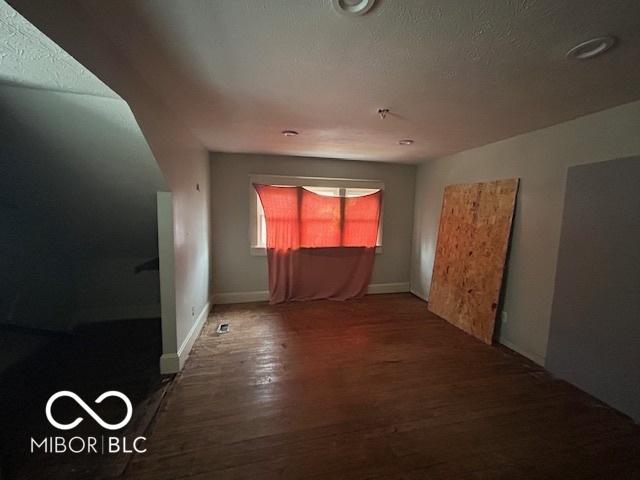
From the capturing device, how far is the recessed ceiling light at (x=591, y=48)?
1170 mm

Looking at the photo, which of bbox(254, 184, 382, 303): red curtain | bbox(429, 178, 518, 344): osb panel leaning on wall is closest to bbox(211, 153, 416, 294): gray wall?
bbox(254, 184, 382, 303): red curtain

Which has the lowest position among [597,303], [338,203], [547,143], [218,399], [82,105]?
[218,399]

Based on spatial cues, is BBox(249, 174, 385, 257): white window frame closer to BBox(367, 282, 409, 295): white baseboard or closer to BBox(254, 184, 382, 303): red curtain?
BBox(254, 184, 382, 303): red curtain

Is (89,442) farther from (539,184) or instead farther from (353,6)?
(539,184)

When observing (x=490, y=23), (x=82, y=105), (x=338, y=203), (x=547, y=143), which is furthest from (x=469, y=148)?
(x=82, y=105)

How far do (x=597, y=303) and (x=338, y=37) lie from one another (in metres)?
2.66

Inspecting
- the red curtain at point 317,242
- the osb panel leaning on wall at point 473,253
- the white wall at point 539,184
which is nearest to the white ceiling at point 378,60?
the white wall at point 539,184

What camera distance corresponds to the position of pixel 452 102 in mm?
1869

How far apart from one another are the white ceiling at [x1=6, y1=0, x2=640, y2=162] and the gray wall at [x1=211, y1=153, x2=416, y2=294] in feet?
4.52

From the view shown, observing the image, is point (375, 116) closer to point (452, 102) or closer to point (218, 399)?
point (452, 102)

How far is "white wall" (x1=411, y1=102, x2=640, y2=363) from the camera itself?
1.96 m

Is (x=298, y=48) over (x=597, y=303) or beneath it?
over

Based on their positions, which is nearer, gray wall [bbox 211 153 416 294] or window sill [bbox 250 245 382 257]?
gray wall [bbox 211 153 416 294]

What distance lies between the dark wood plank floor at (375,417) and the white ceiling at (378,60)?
2.21 metres
